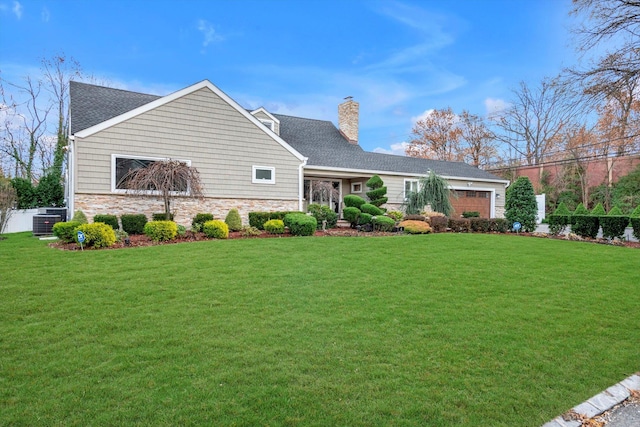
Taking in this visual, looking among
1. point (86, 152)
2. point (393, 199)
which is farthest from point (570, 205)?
point (86, 152)

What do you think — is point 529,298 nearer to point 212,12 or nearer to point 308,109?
point 212,12

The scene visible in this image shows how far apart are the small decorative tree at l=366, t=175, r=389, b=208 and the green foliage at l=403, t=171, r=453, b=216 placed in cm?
189

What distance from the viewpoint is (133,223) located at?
1081 centimetres

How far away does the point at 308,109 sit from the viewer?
25109 mm

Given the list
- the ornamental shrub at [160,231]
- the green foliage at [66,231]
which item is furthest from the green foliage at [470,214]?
the green foliage at [66,231]

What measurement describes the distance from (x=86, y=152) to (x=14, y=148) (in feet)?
59.3

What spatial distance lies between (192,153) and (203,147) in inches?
17.3

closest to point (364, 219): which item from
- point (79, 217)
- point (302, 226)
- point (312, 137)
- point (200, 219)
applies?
point (302, 226)

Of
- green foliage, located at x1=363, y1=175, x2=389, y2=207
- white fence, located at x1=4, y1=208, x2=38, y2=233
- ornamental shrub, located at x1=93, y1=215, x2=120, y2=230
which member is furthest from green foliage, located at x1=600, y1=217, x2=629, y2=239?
white fence, located at x1=4, y1=208, x2=38, y2=233

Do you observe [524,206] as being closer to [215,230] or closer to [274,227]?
[274,227]

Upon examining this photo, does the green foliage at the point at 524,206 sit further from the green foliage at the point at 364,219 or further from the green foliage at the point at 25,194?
the green foliage at the point at 25,194

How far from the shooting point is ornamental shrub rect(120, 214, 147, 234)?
35.2 feet

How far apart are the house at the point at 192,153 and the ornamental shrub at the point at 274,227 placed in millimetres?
2380

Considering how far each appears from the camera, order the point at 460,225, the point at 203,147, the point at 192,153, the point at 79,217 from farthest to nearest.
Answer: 1. the point at 460,225
2. the point at 203,147
3. the point at 192,153
4. the point at 79,217
